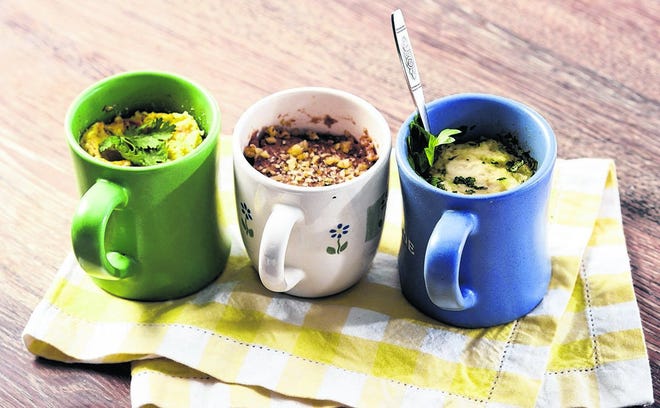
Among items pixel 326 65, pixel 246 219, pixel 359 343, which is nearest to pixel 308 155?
pixel 246 219

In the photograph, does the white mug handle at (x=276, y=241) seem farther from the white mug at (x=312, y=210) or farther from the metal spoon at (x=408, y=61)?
the metal spoon at (x=408, y=61)

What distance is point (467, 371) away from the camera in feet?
3.55

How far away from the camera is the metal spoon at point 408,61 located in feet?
3.41

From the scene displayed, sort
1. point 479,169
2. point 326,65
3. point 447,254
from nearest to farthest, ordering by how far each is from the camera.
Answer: point 447,254 → point 479,169 → point 326,65

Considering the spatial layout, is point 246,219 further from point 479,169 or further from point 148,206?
point 479,169

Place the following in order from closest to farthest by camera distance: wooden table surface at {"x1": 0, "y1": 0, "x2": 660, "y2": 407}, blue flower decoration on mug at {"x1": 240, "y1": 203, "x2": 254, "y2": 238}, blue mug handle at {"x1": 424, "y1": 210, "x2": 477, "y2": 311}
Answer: blue mug handle at {"x1": 424, "y1": 210, "x2": 477, "y2": 311} < blue flower decoration on mug at {"x1": 240, "y1": 203, "x2": 254, "y2": 238} < wooden table surface at {"x1": 0, "y1": 0, "x2": 660, "y2": 407}

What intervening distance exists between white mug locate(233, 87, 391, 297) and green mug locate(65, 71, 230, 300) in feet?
0.15

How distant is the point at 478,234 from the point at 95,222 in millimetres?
395

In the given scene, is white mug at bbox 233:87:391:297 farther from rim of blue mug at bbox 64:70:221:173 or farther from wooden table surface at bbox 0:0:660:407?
wooden table surface at bbox 0:0:660:407

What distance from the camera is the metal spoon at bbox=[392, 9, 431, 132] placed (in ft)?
3.41

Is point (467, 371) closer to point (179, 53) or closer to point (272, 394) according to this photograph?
point (272, 394)

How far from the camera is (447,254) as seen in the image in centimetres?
99

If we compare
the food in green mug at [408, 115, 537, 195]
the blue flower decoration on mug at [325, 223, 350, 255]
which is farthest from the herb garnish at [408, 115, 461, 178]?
the blue flower decoration on mug at [325, 223, 350, 255]

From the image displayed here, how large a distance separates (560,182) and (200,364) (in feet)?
1.72
